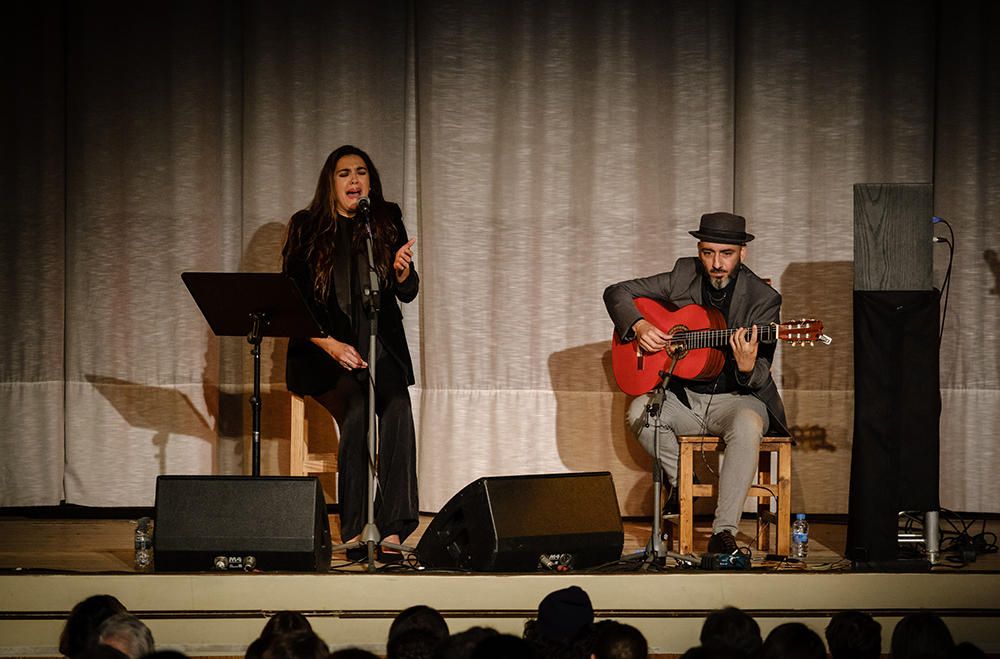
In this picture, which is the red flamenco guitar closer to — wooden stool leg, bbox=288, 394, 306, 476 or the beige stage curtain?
the beige stage curtain

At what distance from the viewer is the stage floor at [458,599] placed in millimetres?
4102

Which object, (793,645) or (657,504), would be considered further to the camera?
(657,504)

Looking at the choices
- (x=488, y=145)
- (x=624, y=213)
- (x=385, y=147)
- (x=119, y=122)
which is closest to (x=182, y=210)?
(x=119, y=122)

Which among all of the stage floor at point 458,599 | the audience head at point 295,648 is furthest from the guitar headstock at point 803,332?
the audience head at point 295,648

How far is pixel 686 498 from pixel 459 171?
2093mm

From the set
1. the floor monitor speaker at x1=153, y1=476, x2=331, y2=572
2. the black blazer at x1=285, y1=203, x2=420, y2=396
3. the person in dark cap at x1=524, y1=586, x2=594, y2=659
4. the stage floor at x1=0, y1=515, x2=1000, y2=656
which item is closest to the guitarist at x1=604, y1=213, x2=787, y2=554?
the stage floor at x1=0, y1=515, x2=1000, y2=656

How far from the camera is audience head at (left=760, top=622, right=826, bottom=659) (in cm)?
262

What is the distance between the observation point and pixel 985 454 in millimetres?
6070

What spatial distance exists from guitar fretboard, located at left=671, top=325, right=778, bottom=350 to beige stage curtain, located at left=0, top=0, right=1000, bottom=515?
1.16m

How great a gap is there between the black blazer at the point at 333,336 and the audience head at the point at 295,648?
7.54ft

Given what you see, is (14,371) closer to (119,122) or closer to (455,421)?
(119,122)

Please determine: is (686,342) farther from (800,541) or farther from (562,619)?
(562,619)

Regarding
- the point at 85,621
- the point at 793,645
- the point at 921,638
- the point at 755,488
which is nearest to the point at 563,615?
the point at 793,645

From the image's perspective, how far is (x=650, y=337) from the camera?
5.01 metres
